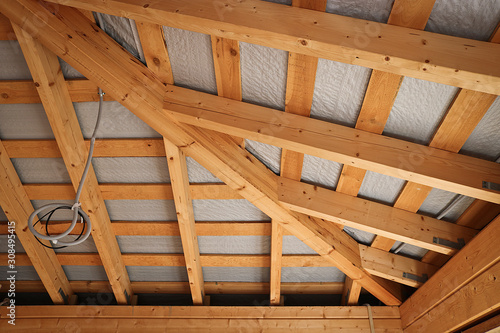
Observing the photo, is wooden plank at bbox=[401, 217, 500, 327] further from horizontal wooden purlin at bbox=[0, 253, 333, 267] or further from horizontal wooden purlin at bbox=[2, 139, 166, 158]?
horizontal wooden purlin at bbox=[2, 139, 166, 158]

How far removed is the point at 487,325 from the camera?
2156 millimetres

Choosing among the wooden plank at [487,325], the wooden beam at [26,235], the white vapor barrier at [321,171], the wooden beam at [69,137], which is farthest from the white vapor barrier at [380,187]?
the wooden beam at [26,235]

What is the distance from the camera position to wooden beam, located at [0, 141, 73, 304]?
8.70 feet

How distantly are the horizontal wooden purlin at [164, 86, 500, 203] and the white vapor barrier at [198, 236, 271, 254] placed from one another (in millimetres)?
1178

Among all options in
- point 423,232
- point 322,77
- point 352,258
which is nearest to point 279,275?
point 352,258

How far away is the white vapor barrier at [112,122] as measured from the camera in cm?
241

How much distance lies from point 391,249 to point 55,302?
2.62 m

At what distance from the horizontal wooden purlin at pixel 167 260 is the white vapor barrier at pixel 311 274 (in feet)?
0.26

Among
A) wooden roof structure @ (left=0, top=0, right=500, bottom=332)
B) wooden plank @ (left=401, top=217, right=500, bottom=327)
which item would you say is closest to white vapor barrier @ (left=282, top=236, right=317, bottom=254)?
wooden roof structure @ (left=0, top=0, right=500, bottom=332)

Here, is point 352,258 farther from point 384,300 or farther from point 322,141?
point 322,141

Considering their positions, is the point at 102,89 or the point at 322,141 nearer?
the point at 322,141

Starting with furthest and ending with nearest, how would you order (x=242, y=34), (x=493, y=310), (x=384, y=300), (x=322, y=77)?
(x=384, y=300), (x=493, y=310), (x=322, y=77), (x=242, y=34)

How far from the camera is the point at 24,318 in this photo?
3148 mm

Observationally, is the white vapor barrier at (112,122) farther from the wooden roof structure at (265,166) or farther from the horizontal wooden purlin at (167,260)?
the horizontal wooden purlin at (167,260)
